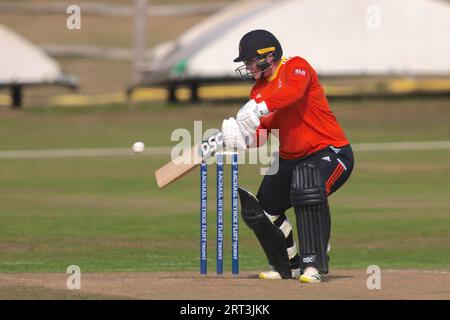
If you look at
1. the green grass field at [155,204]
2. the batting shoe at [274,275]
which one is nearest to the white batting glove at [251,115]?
the batting shoe at [274,275]

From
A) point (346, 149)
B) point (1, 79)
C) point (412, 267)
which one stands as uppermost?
point (1, 79)

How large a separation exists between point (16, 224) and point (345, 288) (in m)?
9.20

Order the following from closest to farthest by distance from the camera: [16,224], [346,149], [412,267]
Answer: [346,149] → [412,267] → [16,224]

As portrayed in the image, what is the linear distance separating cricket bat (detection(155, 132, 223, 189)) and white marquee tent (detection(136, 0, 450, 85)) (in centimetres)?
3097

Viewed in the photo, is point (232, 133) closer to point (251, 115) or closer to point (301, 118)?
point (251, 115)

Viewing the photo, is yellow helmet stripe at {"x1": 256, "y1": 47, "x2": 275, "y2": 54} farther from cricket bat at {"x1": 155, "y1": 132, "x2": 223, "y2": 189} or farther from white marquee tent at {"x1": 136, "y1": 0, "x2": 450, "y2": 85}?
white marquee tent at {"x1": 136, "y1": 0, "x2": 450, "y2": 85}

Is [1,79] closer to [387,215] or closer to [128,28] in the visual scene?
[128,28]

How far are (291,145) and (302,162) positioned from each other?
17 cm

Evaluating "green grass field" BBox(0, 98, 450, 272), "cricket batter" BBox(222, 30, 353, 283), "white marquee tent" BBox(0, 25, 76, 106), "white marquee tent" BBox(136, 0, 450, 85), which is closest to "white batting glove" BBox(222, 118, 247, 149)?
"cricket batter" BBox(222, 30, 353, 283)

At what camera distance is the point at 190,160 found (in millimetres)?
11258

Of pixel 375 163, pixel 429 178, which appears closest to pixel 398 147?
pixel 375 163

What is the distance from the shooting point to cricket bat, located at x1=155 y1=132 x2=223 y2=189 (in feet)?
36.7

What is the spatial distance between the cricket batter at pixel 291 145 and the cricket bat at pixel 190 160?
0.16 meters

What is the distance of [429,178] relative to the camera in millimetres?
25719
